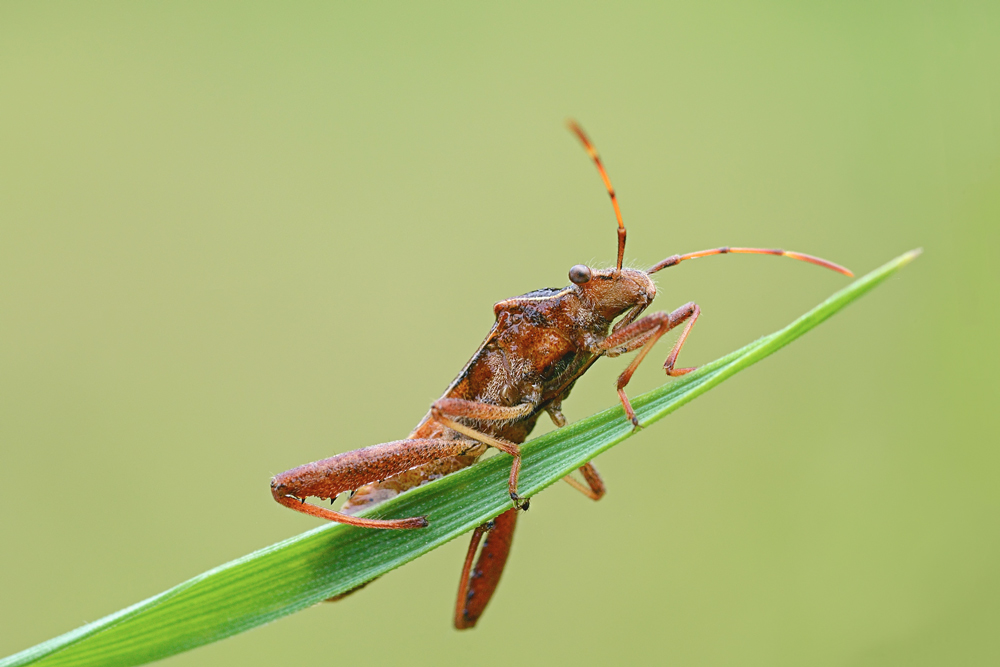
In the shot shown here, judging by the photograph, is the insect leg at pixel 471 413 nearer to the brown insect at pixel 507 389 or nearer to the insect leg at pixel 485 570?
the brown insect at pixel 507 389

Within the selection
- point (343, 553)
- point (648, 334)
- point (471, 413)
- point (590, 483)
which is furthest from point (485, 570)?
point (648, 334)

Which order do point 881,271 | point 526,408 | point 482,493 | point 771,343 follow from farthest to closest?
1. point 526,408
2. point 482,493
3. point 771,343
4. point 881,271

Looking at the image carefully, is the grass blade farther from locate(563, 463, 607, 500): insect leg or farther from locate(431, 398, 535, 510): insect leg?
locate(563, 463, 607, 500): insect leg

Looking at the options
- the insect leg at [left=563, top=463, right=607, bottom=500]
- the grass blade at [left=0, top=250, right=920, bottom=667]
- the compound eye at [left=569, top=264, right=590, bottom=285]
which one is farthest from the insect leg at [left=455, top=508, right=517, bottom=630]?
the compound eye at [left=569, top=264, right=590, bottom=285]

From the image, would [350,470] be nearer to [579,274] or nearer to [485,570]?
[485,570]

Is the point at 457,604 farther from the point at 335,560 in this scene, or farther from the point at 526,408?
the point at 335,560

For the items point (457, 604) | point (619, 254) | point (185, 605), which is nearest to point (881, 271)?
point (619, 254)
